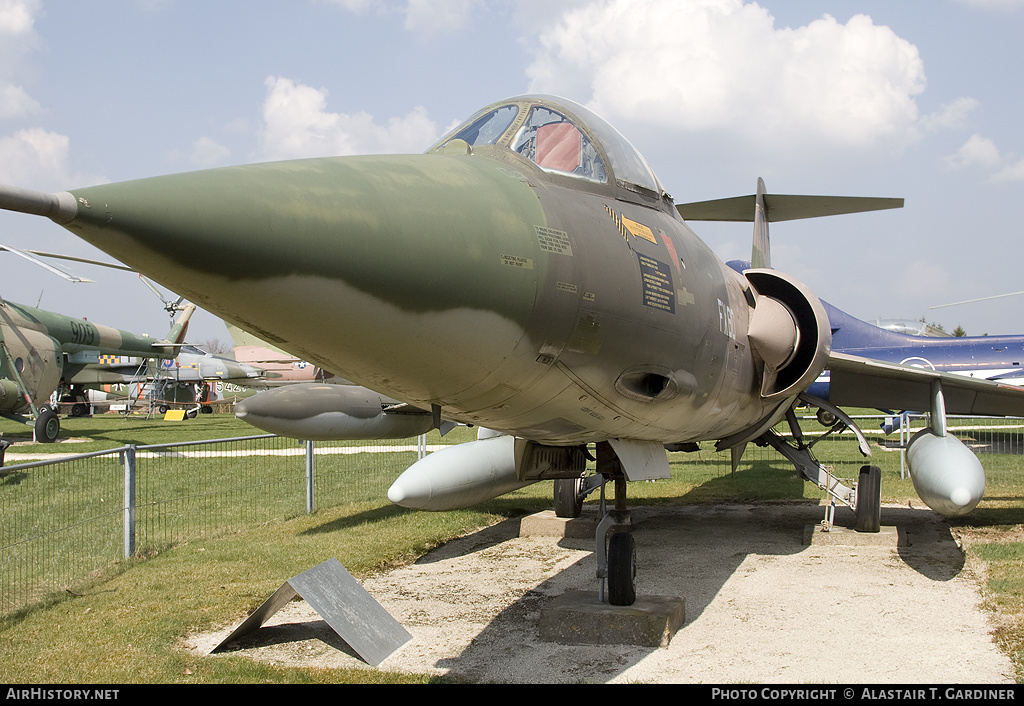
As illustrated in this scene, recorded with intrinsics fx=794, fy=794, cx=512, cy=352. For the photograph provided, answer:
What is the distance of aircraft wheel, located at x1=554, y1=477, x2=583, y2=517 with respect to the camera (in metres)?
9.47

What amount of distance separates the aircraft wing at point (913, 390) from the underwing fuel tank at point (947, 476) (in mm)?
1044

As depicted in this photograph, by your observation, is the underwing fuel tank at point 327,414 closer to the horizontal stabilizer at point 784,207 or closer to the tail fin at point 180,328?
the horizontal stabilizer at point 784,207

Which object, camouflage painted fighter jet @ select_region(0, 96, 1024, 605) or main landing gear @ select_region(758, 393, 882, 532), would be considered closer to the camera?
camouflage painted fighter jet @ select_region(0, 96, 1024, 605)

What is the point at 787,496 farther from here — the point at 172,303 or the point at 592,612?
the point at 172,303

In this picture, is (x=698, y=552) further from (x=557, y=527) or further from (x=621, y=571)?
(x=621, y=571)

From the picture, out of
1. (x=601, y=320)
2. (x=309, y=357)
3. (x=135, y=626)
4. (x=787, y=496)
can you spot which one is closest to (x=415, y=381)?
(x=309, y=357)

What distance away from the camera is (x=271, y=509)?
1059 centimetres

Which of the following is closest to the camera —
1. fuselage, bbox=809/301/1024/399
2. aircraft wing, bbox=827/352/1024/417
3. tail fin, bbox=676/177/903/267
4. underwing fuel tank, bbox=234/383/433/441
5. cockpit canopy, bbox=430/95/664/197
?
cockpit canopy, bbox=430/95/664/197

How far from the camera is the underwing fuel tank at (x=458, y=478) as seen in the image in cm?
776

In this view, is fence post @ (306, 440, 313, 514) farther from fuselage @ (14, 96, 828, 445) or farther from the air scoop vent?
the air scoop vent

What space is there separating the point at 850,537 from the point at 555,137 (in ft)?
19.8

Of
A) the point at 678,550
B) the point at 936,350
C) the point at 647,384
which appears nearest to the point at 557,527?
the point at 678,550

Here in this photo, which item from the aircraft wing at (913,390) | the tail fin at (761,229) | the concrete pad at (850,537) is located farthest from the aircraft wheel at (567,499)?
the tail fin at (761,229)

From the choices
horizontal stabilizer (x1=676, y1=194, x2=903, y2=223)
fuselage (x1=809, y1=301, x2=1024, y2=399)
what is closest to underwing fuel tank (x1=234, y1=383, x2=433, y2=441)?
horizontal stabilizer (x1=676, y1=194, x2=903, y2=223)
